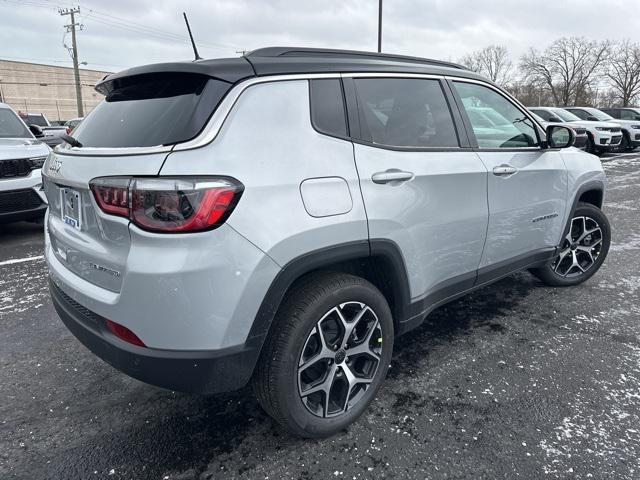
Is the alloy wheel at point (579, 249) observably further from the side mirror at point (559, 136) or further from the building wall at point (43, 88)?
the building wall at point (43, 88)

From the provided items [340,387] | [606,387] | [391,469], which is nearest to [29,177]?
[340,387]

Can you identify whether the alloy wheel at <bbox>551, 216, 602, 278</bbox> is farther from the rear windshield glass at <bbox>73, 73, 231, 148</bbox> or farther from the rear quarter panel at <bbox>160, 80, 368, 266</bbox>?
the rear windshield glass at <bbox>73, 73, 231, 148</bbox>

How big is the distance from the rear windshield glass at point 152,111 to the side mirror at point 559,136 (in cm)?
251

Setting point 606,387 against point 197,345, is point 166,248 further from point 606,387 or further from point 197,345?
point 606,387

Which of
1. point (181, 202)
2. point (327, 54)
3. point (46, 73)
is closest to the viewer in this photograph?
point (181, 202)

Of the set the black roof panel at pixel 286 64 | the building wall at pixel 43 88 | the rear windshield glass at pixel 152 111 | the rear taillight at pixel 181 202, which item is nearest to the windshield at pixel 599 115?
the black roof panel at pixel 286 64

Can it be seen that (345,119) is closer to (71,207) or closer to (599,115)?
(71,207)

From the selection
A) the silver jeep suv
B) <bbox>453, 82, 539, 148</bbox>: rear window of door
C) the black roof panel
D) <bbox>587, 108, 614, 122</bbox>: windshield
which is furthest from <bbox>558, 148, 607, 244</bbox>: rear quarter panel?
<bbox>587, 108, 614, 122</bbox>: windshield

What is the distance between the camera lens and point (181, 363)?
1.74 metres

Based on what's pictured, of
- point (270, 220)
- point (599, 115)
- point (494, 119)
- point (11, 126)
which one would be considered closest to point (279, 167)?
point (270, 220)

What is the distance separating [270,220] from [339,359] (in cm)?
82

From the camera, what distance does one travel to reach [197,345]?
5.64 ft

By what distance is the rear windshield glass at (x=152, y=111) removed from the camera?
1.80 meters

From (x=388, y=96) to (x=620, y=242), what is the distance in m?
4.57
